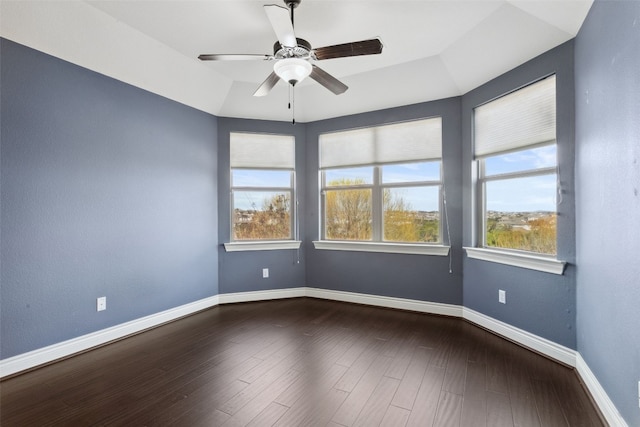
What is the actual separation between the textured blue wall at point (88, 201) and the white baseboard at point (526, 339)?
3.25 m

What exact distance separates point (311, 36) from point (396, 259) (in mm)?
2614

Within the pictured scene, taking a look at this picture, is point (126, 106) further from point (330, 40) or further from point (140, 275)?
point (330, 40)

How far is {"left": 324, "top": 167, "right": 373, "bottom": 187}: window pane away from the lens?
Result: 399cm

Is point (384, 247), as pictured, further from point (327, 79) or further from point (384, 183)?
point (327, 79)

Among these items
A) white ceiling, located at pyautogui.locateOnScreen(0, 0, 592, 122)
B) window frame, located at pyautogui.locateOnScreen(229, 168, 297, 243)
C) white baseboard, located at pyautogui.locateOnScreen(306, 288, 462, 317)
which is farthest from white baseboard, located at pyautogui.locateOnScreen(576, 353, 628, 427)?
window frame, located at pyautogui.locateOnScreen(229, 168, 297, 243)

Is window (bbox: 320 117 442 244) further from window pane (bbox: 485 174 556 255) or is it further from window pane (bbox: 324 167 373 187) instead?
window pane (bbox: 485 174 556 255)

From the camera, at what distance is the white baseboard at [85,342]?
223cm

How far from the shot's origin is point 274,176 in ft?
13.8

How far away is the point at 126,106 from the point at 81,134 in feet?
1.76

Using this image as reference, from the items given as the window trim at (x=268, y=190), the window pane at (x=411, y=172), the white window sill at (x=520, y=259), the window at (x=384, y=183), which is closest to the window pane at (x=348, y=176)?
the window at (x=384, y=183)

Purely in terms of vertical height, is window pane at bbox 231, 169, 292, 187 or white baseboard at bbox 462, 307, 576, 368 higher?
window pane at bbox 231, 169, 292, 187

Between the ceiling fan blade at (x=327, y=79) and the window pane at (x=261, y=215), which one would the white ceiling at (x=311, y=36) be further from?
the window pane at (x=261, y=215)

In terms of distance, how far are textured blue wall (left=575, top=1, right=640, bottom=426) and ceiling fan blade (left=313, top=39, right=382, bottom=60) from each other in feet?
4.14

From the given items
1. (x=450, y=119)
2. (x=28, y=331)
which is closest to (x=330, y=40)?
(x=450, y=119)
